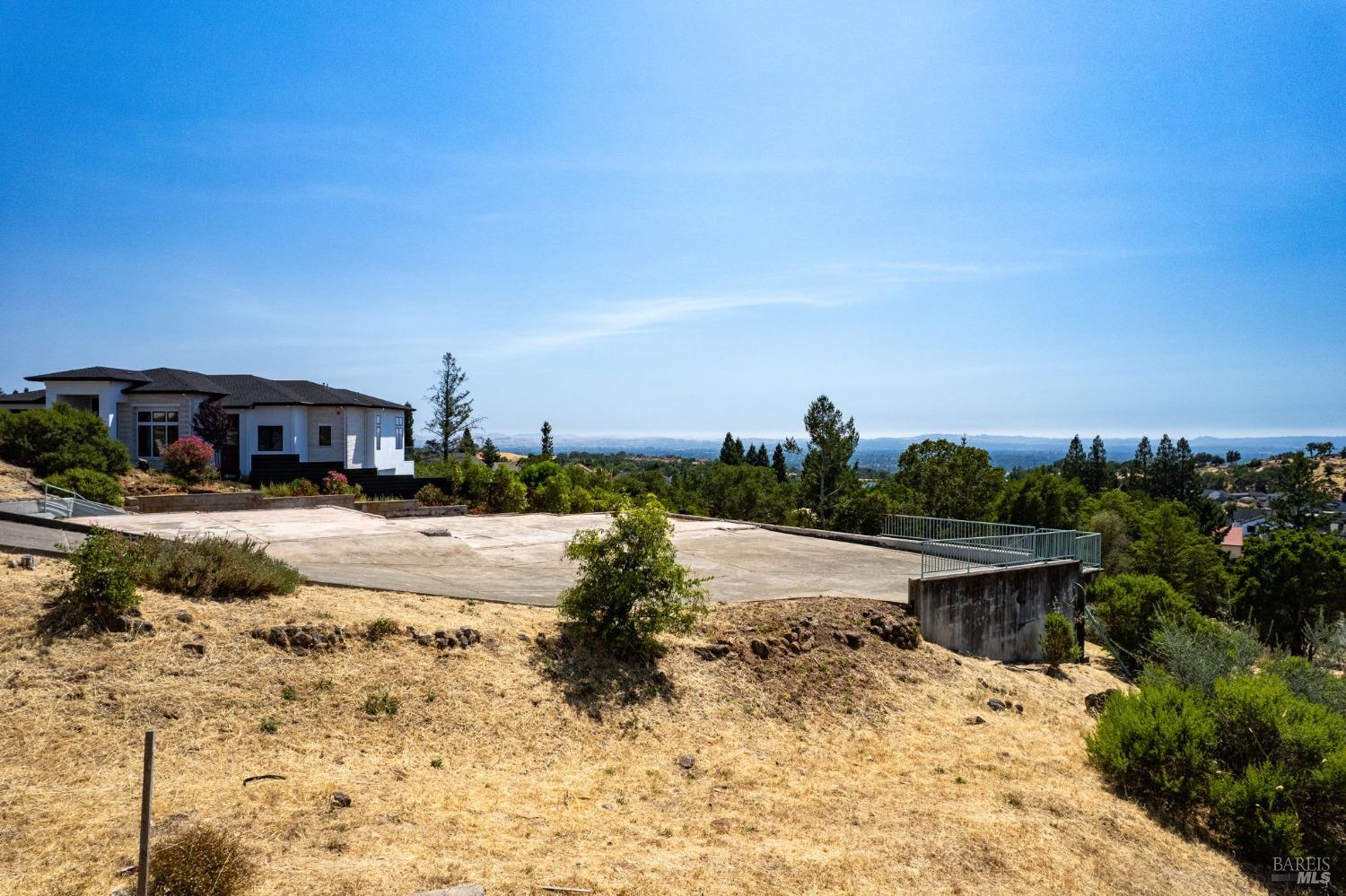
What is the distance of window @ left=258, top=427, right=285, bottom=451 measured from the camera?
102 ft

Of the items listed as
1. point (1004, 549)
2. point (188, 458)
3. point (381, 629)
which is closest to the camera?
point (381, 629)

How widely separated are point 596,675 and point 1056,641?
10.4 metres

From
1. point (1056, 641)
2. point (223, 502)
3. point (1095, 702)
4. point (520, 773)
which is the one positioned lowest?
point (1095, 702)

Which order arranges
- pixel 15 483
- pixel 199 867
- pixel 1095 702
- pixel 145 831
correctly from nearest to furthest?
pixel 145 831 < pixel 199 867 < pixel 1095 702 < pixel 15 483

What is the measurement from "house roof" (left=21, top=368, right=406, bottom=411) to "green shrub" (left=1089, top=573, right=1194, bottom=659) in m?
29.8

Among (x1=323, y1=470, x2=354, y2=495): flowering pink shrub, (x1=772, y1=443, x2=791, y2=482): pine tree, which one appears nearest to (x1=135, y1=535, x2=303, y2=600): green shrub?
(x1=323, y1=470, x2=354, y2=495): flowering pink shrub

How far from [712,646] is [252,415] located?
93.5ft

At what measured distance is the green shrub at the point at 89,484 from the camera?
735 inches

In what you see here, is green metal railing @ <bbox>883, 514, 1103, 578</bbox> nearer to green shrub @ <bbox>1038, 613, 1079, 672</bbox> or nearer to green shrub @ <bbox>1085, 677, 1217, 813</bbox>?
green shrub @ <bbox>1038, 613, 1079, 672</bbox>

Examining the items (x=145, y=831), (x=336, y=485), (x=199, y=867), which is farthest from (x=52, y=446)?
(x=145, y=831)

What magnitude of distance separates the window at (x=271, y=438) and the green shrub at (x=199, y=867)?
99.2 ft

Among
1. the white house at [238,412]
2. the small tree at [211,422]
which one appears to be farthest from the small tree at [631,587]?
the white house at [238,412]

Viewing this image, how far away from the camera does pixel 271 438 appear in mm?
31203

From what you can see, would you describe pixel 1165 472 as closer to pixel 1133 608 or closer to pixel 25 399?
pixel 1133 608
